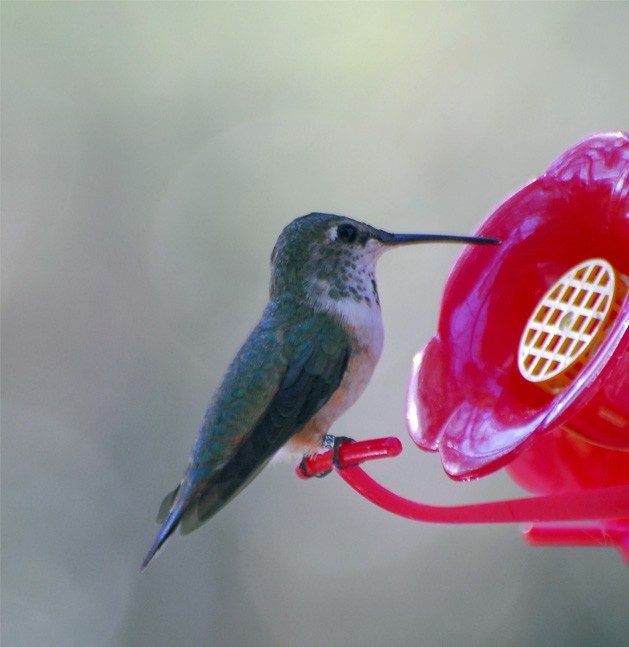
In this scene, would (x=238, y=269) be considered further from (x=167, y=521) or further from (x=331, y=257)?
(x=167, y=521)

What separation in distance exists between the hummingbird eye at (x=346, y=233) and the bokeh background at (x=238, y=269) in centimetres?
246

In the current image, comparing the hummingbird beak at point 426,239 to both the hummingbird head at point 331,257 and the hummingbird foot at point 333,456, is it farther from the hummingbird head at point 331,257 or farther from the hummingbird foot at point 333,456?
the hummingbird foot at point 333,456

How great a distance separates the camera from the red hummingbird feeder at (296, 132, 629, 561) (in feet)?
7.54

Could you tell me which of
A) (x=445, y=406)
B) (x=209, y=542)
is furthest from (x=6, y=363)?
(x=445, y=406)

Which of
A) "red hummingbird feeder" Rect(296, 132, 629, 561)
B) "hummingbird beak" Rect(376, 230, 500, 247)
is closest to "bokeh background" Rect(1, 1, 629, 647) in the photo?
"red hummingbird feeder" Rect(296, 132, 629, 561)

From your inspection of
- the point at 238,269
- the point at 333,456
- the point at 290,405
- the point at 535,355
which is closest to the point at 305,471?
the point at 290,405

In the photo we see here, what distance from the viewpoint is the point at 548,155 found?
5859 mm

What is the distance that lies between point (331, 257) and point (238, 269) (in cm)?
269

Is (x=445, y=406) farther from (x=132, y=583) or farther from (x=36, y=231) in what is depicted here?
(x=36, y=231)

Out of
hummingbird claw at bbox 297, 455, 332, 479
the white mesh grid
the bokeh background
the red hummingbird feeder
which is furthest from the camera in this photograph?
the bokeh background

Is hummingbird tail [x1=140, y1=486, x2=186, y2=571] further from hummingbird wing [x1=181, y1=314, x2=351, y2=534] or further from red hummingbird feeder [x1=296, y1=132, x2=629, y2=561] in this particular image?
red hummingbird feeder [x1=296, y1=132, x2=629, y2=561]

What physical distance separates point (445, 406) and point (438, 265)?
3231 mm

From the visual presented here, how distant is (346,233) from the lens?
118 inches

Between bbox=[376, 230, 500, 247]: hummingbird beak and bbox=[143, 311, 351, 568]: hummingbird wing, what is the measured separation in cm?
28
